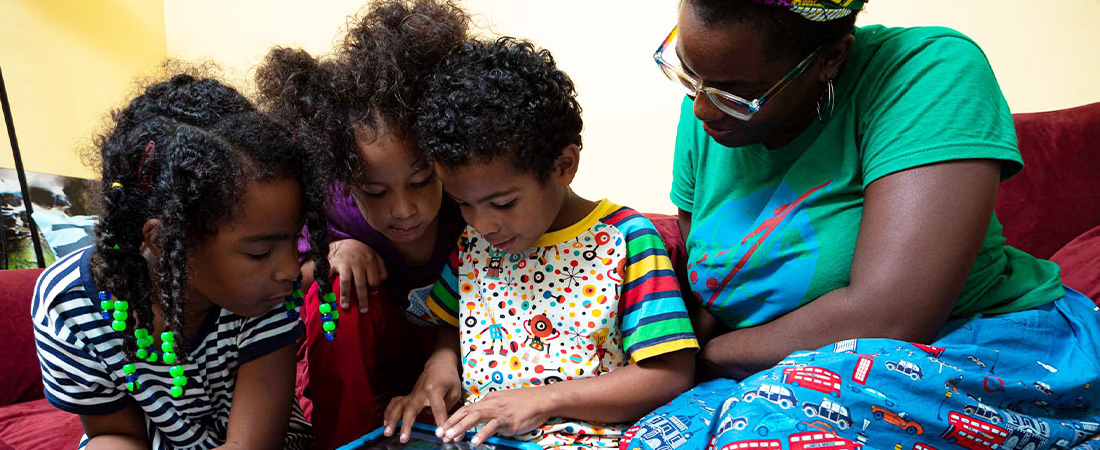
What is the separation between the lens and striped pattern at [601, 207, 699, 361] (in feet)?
3.55

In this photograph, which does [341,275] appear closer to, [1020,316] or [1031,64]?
[1020,316]

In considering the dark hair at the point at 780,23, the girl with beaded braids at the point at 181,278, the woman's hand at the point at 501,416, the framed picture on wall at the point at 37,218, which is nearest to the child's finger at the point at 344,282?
the girl with beaded braids at the point at 181,278

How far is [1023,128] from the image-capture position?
163 centimetres

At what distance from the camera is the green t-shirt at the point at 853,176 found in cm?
91

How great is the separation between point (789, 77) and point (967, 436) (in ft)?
1.67

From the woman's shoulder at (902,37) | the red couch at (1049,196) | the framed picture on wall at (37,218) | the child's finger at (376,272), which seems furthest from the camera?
the framed picture on wall at (37,218)

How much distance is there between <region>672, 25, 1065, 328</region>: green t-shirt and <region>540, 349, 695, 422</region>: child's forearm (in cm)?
Result: 14

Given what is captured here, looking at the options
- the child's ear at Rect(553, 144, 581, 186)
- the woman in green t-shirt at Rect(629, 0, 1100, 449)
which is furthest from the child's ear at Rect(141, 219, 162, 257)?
the woman in green t-shirt at Rect(629, 0, 1100, 449)

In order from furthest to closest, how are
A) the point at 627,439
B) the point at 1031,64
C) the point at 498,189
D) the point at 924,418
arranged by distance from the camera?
the point at 1031,64, the point at 498,189, the point at 627,439, the point at 924,418

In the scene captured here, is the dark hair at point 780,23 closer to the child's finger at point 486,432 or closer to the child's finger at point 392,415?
the child's finger at point 486,432

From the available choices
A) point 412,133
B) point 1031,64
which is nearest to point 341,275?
point 412,133

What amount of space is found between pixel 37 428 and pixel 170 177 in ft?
3.09

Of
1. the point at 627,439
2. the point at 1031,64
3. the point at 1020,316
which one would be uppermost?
the point at 1031,64

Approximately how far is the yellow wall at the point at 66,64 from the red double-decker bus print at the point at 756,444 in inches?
105
